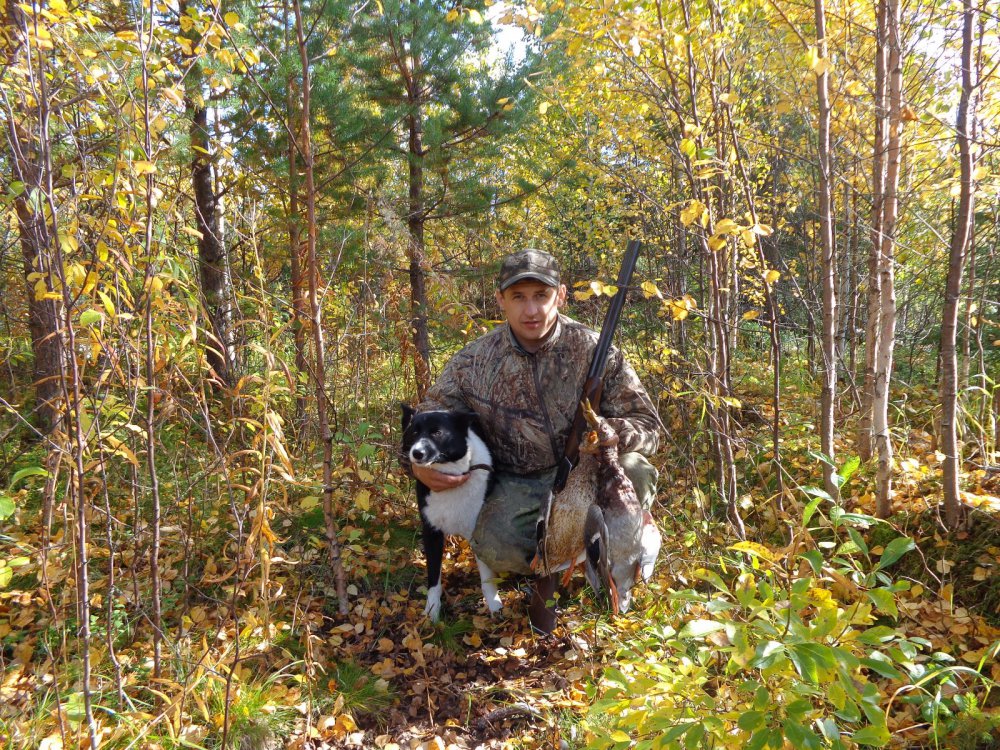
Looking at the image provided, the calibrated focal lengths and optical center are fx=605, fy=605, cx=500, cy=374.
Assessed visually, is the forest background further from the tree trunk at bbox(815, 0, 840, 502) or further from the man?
the man

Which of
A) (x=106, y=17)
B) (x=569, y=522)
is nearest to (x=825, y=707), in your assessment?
(x=569, y=522)

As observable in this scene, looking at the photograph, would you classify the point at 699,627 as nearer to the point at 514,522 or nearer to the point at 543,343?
the point at 514,522

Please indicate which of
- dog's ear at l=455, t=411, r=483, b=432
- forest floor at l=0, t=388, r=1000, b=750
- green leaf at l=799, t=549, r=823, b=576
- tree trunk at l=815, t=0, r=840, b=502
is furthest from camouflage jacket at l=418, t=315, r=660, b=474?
green leaf at l=799, t=549, r=823, b=576

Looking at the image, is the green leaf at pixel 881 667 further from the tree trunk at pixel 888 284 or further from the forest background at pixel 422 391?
the tree trunk at pixel 888 284

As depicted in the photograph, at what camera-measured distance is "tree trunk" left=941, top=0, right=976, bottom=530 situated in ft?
8.16

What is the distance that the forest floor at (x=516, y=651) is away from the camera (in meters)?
1.78

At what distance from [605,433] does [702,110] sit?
→ 3.28 m

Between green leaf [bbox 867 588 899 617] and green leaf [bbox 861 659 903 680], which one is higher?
green leaf [bbox 867 588 899 617]

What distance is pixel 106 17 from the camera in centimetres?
534

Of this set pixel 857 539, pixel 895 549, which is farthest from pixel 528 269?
pixel 895 549

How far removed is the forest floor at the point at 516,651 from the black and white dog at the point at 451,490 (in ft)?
0.70

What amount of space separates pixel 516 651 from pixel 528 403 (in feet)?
4.24

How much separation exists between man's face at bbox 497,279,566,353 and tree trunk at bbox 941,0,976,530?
5.96ft

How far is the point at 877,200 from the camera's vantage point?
320 cm
